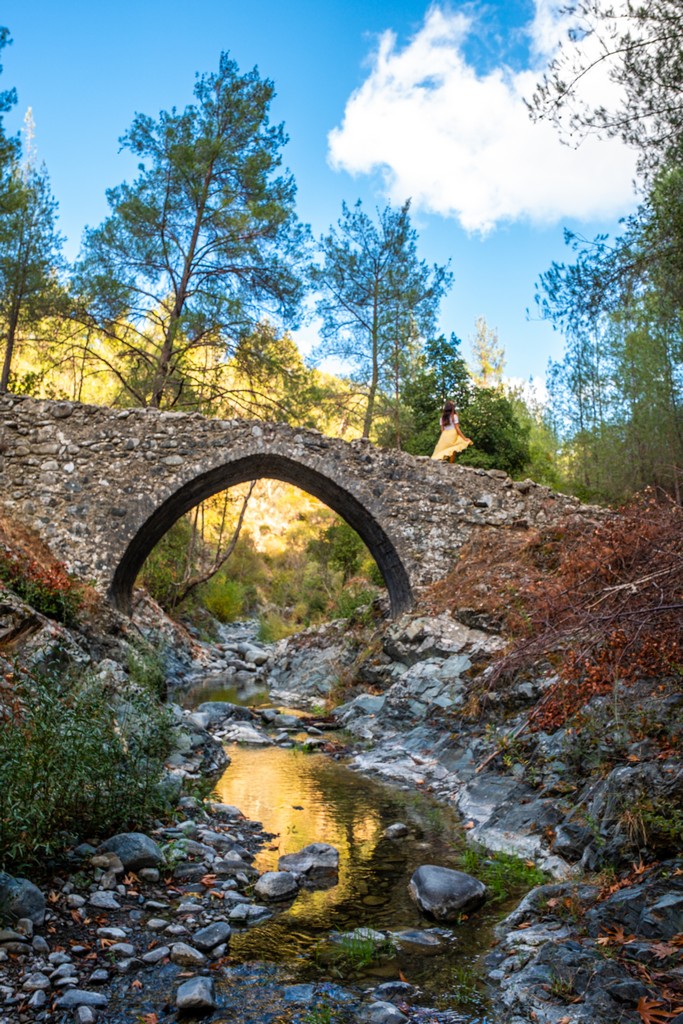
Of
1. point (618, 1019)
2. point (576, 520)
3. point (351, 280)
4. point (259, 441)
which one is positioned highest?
point (351, 280)

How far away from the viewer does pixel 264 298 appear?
14297 mm

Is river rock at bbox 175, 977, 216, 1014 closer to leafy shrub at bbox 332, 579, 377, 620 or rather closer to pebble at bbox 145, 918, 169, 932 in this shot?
pebble at bbox 145, 918, 169, 932

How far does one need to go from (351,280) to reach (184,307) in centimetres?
512

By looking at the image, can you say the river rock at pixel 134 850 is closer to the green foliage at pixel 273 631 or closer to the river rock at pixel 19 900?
the river rock at pixel 19 900

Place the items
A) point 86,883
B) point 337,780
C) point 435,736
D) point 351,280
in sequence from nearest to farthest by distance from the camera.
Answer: point 86,883, point 337,780, point 435,736, point 351,280

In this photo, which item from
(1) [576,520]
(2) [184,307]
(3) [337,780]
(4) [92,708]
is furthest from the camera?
(2) [184,307]

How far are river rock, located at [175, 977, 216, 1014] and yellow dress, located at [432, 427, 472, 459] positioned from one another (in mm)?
10146

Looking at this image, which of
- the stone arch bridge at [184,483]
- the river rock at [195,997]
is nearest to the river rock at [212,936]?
the river rock at [195,997]

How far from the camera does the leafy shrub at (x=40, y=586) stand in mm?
8195

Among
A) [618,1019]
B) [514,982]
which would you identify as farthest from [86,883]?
[618,1019]

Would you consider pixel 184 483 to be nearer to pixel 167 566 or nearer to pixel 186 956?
pixel 186 956

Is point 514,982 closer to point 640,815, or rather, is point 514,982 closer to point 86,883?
point 640,815

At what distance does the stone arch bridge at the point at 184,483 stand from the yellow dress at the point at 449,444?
546mm

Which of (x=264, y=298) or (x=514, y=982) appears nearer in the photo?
(x=514, y=982)
